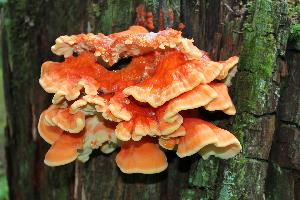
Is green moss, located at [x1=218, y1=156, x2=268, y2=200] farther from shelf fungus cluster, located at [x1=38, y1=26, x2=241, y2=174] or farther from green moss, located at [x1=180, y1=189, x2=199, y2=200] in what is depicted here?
green moss, located at [x1=180, y1=189, x2=199, y2=200]

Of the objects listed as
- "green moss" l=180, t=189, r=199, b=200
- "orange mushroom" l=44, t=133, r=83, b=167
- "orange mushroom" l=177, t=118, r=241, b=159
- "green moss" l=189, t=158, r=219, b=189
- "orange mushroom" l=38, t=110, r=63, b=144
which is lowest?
"green moss" l=180, t=189, r=199, b=200

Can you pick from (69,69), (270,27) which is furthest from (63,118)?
(270,27)

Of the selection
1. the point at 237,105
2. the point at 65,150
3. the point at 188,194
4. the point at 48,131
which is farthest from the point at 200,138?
the point at 48,131

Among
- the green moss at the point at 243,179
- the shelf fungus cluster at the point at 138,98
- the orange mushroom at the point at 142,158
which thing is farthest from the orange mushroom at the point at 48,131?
the green moss at the point at 243,179

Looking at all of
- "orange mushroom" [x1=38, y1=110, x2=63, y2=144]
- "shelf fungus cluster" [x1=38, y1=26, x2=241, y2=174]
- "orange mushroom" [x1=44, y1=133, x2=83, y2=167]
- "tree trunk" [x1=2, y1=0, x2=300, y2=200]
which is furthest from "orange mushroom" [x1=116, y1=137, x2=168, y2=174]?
"orange mushroom" [x1=38, y1=110, x2=63, y2=144]

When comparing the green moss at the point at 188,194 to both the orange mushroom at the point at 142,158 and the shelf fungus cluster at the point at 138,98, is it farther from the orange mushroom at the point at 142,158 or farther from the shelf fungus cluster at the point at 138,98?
the orange mushroom at the point at 142,158

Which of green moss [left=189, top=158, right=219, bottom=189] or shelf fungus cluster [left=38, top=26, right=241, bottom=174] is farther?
green moss [left=189, top=158, right=219, bottom=189]

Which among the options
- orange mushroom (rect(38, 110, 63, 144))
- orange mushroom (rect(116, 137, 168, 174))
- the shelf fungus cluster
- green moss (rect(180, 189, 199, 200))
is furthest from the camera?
green moss (rect(180, 189, 199, 200))

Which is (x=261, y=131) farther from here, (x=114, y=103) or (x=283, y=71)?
(x=114, y=103)
